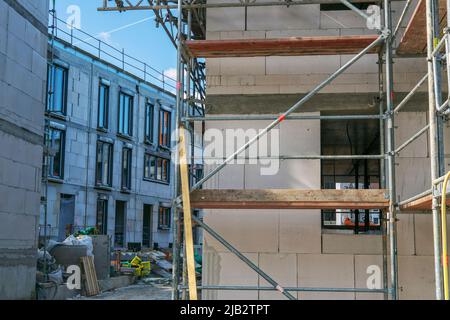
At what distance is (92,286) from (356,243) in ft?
36.0

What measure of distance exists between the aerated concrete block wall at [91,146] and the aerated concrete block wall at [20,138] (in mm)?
8468

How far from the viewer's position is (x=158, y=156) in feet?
107

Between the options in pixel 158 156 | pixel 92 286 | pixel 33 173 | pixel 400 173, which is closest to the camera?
pixel 400 173

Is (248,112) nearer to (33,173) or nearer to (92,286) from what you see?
(33,173)


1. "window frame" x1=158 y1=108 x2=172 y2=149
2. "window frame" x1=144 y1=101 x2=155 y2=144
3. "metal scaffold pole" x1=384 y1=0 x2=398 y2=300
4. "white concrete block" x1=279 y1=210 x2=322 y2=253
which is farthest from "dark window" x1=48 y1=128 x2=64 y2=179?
"metal scaffold pole" x1=384 y1=0 x2=398 y2=300

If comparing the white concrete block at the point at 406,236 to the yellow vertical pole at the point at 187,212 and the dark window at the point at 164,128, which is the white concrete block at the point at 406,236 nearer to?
the yellow vertical pole at the point at 187,212

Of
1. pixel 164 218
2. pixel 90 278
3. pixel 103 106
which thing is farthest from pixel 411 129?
pixel 164 218

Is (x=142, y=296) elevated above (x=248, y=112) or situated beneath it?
situated beneath

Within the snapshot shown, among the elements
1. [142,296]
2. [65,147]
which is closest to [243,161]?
[142,296]

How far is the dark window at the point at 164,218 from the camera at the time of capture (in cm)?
3253

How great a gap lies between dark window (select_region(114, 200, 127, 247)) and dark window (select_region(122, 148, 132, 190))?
92 cm

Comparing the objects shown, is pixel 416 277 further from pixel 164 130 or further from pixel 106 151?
pixel 164 130

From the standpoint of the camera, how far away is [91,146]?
25.5 meters
